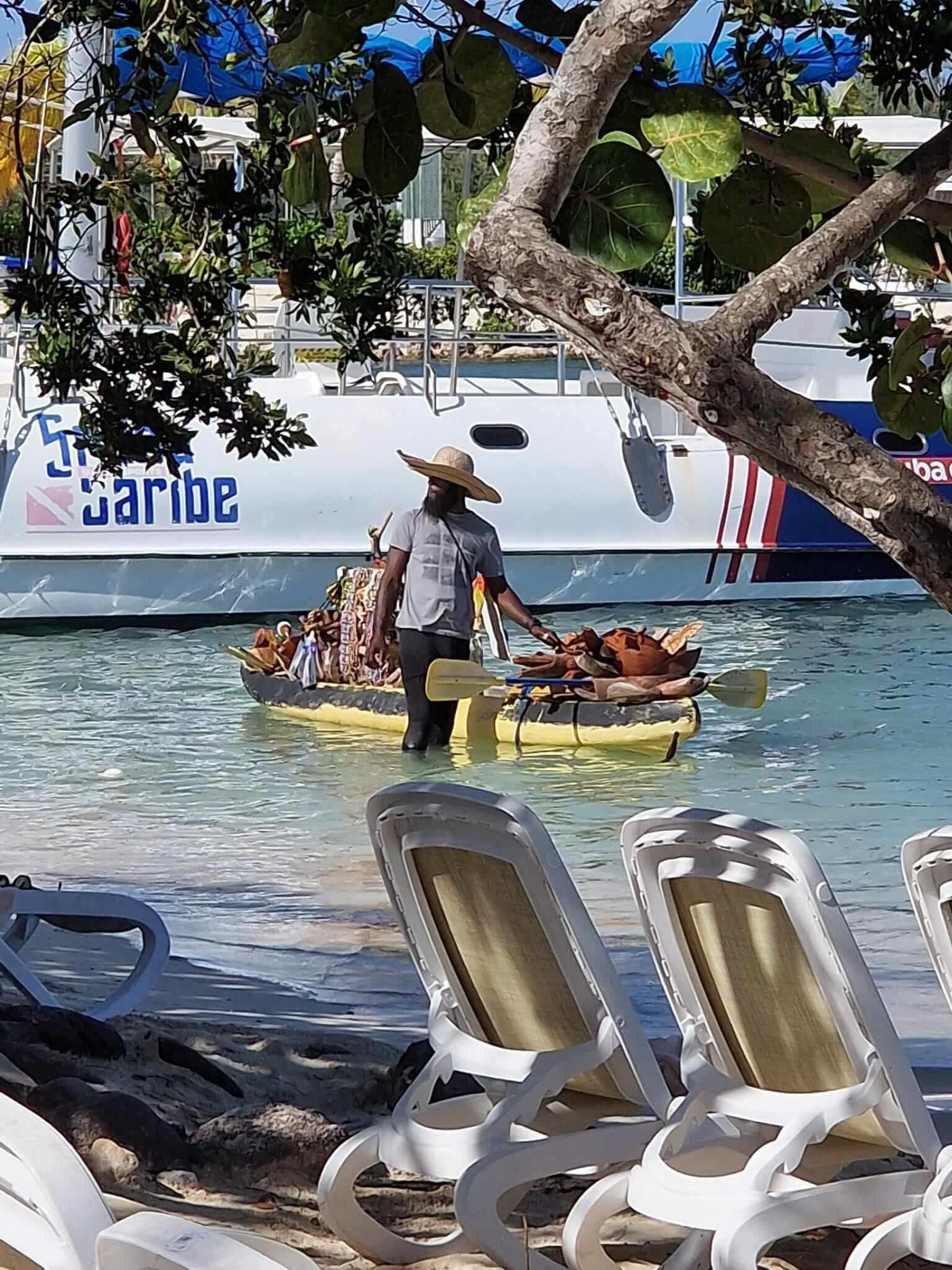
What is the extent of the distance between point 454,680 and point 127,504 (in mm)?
6974

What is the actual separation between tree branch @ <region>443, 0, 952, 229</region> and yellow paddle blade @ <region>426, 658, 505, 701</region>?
8.54 meters

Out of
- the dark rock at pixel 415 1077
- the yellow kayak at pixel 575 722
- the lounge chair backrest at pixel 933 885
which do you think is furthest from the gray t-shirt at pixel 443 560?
the lounge chair backrest at pixel 933 885

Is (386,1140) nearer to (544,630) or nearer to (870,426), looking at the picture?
(544,630)

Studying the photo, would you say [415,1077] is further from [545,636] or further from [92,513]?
[92,513]

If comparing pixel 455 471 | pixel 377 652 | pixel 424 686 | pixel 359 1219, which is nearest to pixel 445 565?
pixel 455 471

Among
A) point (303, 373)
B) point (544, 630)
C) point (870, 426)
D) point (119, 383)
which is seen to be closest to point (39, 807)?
point (544, 630)

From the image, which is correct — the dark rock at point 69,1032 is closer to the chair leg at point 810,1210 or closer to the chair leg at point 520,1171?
the chair leg at point 520,1171

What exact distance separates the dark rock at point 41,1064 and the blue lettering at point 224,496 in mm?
13716

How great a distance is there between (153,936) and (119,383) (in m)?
1.47

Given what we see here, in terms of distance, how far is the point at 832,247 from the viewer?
2.17 meters

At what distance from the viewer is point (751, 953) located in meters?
2.79

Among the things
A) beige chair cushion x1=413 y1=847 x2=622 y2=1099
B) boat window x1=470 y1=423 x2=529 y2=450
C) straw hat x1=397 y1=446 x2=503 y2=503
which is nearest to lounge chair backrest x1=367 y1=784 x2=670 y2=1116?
beige chair cushion x1=413 y1=847 x2=622 y2=1099

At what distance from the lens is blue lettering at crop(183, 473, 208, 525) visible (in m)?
17.4

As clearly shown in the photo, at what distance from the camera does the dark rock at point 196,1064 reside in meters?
4.12
